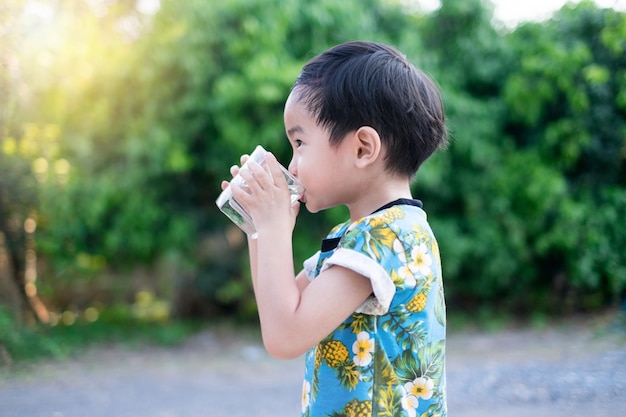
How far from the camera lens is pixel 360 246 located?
136cm

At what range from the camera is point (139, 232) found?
6.97m

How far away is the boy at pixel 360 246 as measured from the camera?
52.7 inches

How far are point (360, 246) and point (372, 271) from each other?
6 cm

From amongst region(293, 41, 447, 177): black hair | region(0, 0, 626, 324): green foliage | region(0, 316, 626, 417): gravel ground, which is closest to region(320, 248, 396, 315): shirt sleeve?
region(293, 41, 447, 177): black hair

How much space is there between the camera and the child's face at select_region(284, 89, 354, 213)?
1469 millimetres

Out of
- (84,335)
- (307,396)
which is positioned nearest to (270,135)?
(84,335)

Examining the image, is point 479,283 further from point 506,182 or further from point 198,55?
point 198,55

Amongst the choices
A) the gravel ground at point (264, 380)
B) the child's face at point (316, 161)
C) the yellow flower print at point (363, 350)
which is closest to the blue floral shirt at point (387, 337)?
the yellow flower print at point (363, 350)

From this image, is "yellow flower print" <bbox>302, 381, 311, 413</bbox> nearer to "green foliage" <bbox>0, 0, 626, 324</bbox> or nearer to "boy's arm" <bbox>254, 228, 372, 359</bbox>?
"boy's arm" <bbox>254, 228, 372, 359</bbox>

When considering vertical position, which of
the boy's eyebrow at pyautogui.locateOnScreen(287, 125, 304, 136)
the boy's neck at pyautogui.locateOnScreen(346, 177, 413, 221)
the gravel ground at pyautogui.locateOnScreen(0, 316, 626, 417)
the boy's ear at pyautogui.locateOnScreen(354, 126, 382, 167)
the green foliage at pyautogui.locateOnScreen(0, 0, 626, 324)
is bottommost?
the boy's neck at pyautogui.locateOnScreen(346, 177, 413, 221)

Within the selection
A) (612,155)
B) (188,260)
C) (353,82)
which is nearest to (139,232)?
(188,260)

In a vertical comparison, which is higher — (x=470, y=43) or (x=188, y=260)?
(x=470, y=43)

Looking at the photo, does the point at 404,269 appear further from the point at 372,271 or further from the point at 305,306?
the point at 305,306

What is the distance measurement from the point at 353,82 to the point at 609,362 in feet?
16.7
